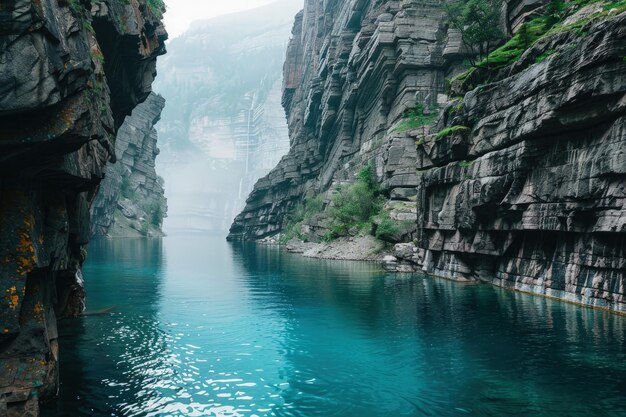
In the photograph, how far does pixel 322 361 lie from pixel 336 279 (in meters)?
26.5

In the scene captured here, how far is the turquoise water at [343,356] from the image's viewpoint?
14688 millimetres

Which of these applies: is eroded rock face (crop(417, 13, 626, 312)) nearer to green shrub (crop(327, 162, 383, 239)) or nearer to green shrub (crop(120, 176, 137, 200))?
green shrub (crop(327, 162, 383, 239))

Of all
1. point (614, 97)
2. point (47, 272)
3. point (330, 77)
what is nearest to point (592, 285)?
point (614, 97)

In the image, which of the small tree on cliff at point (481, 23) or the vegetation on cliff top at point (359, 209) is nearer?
the small tree on cliff at point (481, 23)

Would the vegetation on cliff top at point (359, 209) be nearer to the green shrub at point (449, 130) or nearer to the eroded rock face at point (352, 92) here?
the eroded rock face at point (352, 92)

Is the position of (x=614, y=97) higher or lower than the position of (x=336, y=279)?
higher

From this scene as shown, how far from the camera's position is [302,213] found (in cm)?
11700

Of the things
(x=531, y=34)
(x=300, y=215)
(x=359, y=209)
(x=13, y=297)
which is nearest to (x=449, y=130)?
(x=531, y=34)

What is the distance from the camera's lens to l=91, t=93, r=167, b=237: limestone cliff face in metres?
130

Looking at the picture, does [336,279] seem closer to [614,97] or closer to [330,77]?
[614,97]

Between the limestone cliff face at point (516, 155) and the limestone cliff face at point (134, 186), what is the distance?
8137 centimetres

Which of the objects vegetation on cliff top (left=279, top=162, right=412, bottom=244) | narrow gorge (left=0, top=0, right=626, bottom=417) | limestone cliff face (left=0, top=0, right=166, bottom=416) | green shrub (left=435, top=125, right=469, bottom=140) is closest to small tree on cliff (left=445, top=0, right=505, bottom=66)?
narrow gorge (left=0, top=0, right=626, bottom=417)

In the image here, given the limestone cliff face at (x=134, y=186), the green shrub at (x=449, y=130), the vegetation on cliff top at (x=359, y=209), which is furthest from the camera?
the limestone cliff face at (x=134, y=186)

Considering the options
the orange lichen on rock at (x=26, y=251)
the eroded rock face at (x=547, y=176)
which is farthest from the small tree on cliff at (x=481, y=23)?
the orange lichen on rock at (x=26, y=251)
